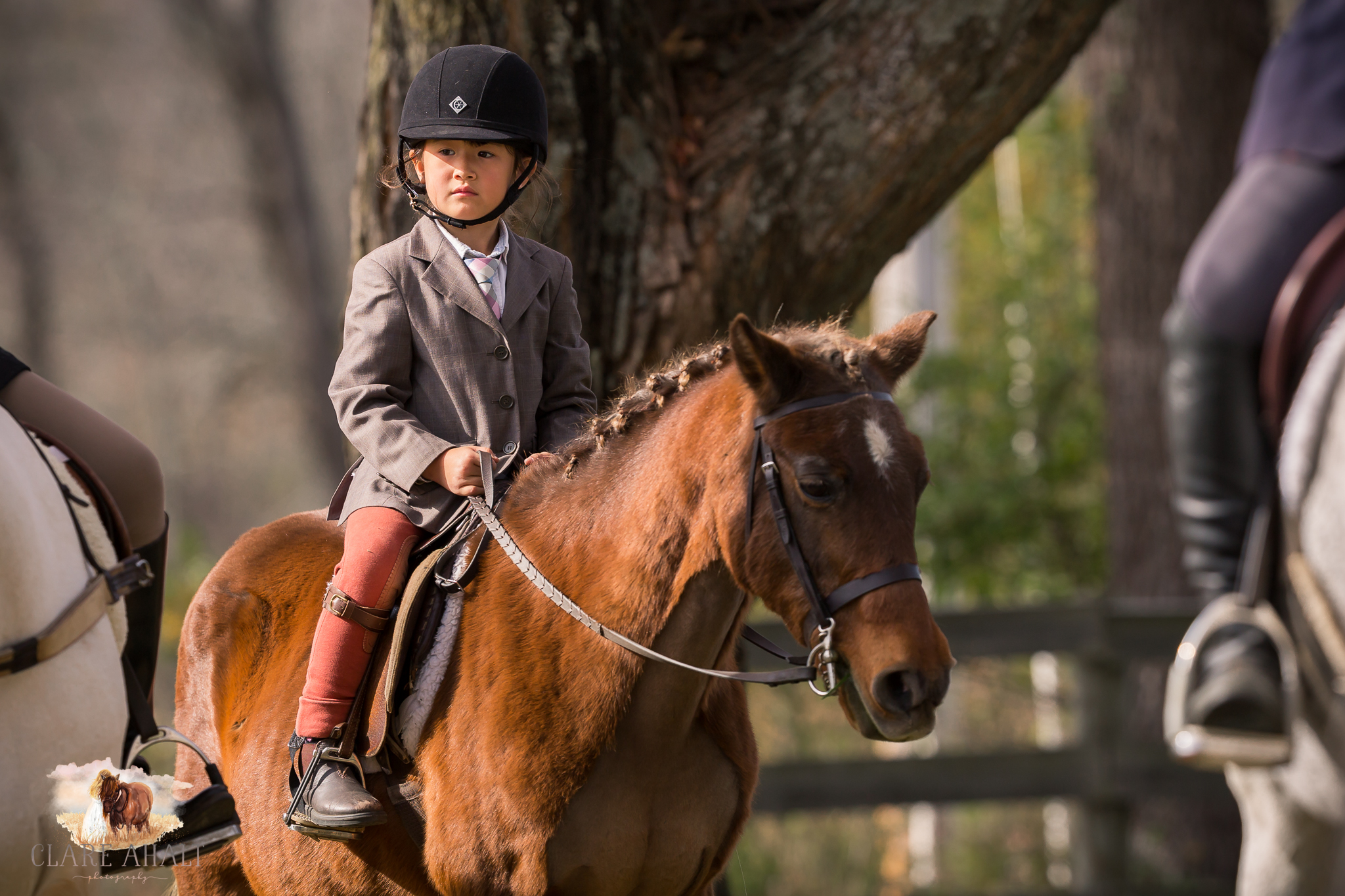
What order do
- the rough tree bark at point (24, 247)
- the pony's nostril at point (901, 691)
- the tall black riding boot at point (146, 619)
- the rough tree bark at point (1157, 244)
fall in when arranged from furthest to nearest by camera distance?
the rough tree bark at point (24, 247), the rough tree bark at point (1157, 244), the tall black riding boot at point (146, 619), the pony's nostril at point (901, 691)

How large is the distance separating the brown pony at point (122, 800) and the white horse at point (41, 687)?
88mm

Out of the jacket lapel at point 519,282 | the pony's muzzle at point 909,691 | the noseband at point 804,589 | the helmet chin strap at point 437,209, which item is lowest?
the pony's muzzle at point 909,691

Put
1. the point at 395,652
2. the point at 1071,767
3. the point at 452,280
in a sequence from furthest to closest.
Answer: the point at 1071,767, the point at 452,280, the point at 395,652

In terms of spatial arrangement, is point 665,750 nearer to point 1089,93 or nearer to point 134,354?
point 1089,93

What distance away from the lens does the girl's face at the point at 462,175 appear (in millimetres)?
2844

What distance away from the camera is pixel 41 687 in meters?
2.76

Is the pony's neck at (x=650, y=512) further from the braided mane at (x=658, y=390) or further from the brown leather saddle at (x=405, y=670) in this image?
the brown leather saddle at (x=405, y=670)

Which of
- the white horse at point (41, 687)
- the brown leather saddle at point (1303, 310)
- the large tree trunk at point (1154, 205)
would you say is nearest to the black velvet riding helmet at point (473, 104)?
the white horse at point (41, 687)

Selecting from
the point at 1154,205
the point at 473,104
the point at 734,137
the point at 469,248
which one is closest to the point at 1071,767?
the point at 1154,205

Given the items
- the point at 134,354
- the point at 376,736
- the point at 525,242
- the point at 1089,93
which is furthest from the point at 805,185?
the point at 134,354

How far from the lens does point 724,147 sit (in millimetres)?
4301

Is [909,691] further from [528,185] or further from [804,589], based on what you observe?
[528,185]

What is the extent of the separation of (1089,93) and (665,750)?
728 cm

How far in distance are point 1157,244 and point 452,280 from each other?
6261 mm
